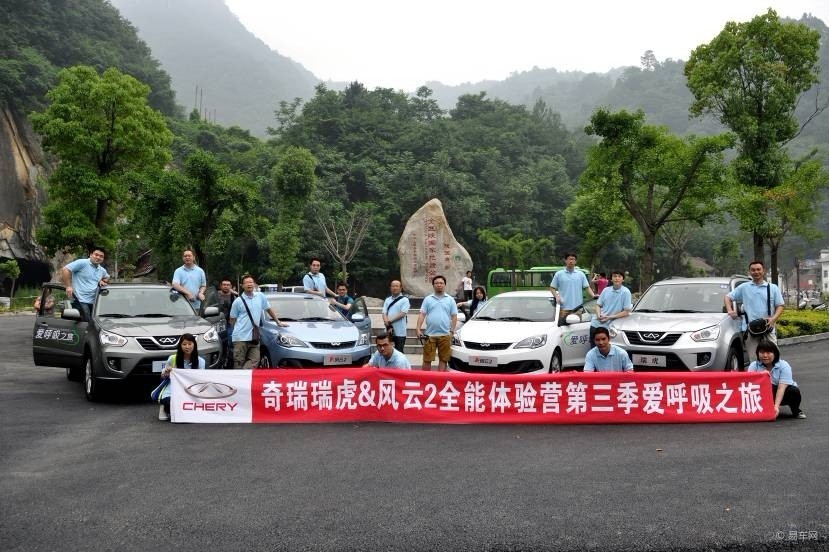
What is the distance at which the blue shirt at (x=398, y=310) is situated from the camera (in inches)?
430

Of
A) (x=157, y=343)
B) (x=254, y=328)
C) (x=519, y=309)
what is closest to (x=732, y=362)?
(x=519, y=309)

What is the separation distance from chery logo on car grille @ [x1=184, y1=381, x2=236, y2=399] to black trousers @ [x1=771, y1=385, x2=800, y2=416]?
6091mm

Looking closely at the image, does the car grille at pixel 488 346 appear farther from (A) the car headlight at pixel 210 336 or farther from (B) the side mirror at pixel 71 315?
(B) the side mirror at pixel 71 315

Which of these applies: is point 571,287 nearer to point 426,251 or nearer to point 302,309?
point 302,309

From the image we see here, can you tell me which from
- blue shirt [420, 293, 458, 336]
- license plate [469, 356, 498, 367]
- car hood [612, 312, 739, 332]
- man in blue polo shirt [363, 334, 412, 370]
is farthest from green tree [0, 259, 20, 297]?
car hood [612, 312, 739, 332]

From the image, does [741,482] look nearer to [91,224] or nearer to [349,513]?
[349,513]

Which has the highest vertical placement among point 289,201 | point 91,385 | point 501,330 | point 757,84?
point 757,84

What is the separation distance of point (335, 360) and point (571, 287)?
149 inches

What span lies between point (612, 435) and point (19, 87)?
146 ft

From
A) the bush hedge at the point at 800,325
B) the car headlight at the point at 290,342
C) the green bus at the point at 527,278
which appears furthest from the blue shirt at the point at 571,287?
the green bus at the point at 527,278

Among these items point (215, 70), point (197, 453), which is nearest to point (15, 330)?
point (197, 453)

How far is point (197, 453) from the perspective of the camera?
6.79 m

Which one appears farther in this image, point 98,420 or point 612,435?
point 98,420

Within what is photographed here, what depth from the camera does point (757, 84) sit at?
82.3 ft
